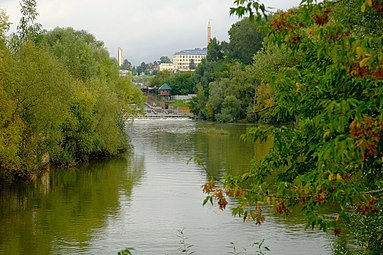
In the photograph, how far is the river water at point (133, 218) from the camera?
14.5m

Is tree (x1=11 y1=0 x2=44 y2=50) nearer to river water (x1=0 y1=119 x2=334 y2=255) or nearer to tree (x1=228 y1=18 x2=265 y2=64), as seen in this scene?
river water (x1=0 y1=119 x2=334 y2=255)

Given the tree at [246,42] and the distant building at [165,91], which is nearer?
the tree at [246,42]

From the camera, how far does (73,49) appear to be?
3441cm

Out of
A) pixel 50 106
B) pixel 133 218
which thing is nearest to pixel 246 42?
pixel 50 106

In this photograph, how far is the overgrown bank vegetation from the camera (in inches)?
869

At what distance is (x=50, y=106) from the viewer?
23.3m

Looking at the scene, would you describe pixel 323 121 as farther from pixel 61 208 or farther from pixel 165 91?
pixel 165 91

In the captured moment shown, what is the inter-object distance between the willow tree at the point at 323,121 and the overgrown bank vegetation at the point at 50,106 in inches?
618

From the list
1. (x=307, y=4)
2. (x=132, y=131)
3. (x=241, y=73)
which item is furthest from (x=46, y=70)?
(x=241, y=73)

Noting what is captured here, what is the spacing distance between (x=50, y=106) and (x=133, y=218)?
25.5 ft

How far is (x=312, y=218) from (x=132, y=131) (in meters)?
46.1

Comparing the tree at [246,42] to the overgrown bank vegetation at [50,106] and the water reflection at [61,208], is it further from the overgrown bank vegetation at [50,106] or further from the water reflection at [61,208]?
the water reflection at [61,208]

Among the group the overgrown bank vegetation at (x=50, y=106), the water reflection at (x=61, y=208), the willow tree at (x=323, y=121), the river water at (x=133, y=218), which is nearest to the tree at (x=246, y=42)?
the overgrown bank vegetation at (x=50, y=106)

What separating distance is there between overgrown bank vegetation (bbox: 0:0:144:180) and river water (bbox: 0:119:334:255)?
46.6 inches
